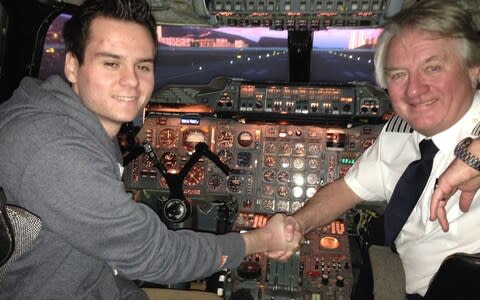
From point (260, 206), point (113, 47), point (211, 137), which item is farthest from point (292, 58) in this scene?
point (113, 47)

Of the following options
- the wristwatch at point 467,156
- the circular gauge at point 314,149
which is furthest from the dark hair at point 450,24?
the circular gauge at point 314,149

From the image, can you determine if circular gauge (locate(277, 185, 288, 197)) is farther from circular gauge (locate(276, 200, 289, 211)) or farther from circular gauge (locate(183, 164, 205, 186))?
circular gauge (locate(183, 164, 205, 186))

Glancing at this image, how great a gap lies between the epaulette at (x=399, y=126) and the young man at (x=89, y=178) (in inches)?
37.8

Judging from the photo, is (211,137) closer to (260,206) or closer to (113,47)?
(260,206)

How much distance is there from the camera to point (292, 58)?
12.0 feet

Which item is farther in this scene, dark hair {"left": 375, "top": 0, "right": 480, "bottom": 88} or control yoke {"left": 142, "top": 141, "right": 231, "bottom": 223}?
control yoke {"left": 142, "top": 141, "right": 231, "bottom": 223}

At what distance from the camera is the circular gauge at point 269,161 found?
3623 mm

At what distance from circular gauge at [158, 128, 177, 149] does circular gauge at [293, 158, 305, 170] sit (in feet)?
3.83

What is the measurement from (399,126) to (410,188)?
442 millimetres

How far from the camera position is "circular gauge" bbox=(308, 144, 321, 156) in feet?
11.7

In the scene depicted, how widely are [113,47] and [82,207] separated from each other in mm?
663

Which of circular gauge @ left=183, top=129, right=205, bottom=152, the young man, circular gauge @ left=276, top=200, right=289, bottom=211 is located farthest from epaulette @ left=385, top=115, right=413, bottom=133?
circular gauge @ left=183, top=129, right=205, bottom=152

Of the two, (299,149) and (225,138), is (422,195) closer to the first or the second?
(299,149)

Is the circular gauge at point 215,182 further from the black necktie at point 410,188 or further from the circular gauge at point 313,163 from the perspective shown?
the black necktie at point 410,188
